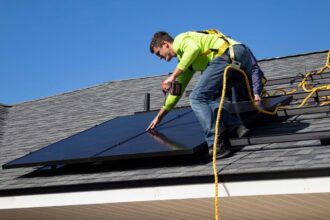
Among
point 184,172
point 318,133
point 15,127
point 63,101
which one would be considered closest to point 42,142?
point 15,127

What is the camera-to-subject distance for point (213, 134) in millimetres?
5055

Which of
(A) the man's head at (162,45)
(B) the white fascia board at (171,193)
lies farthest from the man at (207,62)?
(B) the white fascia board at (171,193)

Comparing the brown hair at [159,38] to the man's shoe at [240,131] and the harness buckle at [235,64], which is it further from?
the man's shoe at [240,131]

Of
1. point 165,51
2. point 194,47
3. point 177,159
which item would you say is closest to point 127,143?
point 177,159

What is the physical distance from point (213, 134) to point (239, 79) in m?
0.80

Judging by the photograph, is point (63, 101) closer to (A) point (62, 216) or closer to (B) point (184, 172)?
(A) point (62, 216)

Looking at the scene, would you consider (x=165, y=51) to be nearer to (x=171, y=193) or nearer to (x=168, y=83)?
(x=168, y=83)

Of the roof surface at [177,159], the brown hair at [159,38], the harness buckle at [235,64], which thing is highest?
the brown hair at [159,38]

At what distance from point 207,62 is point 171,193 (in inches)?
54.9

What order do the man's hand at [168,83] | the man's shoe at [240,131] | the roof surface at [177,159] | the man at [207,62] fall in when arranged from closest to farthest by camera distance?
the roof surface at [177,159] < the man's hand at [168,83] < the man at [207,62] < the man's shoe at [240,131]

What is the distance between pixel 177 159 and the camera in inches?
213

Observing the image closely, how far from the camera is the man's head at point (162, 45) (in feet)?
17.3

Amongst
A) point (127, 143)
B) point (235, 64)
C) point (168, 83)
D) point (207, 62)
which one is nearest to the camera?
point (168, 83)

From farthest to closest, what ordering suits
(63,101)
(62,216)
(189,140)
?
(63,101)
(62,216)
(189,140)
